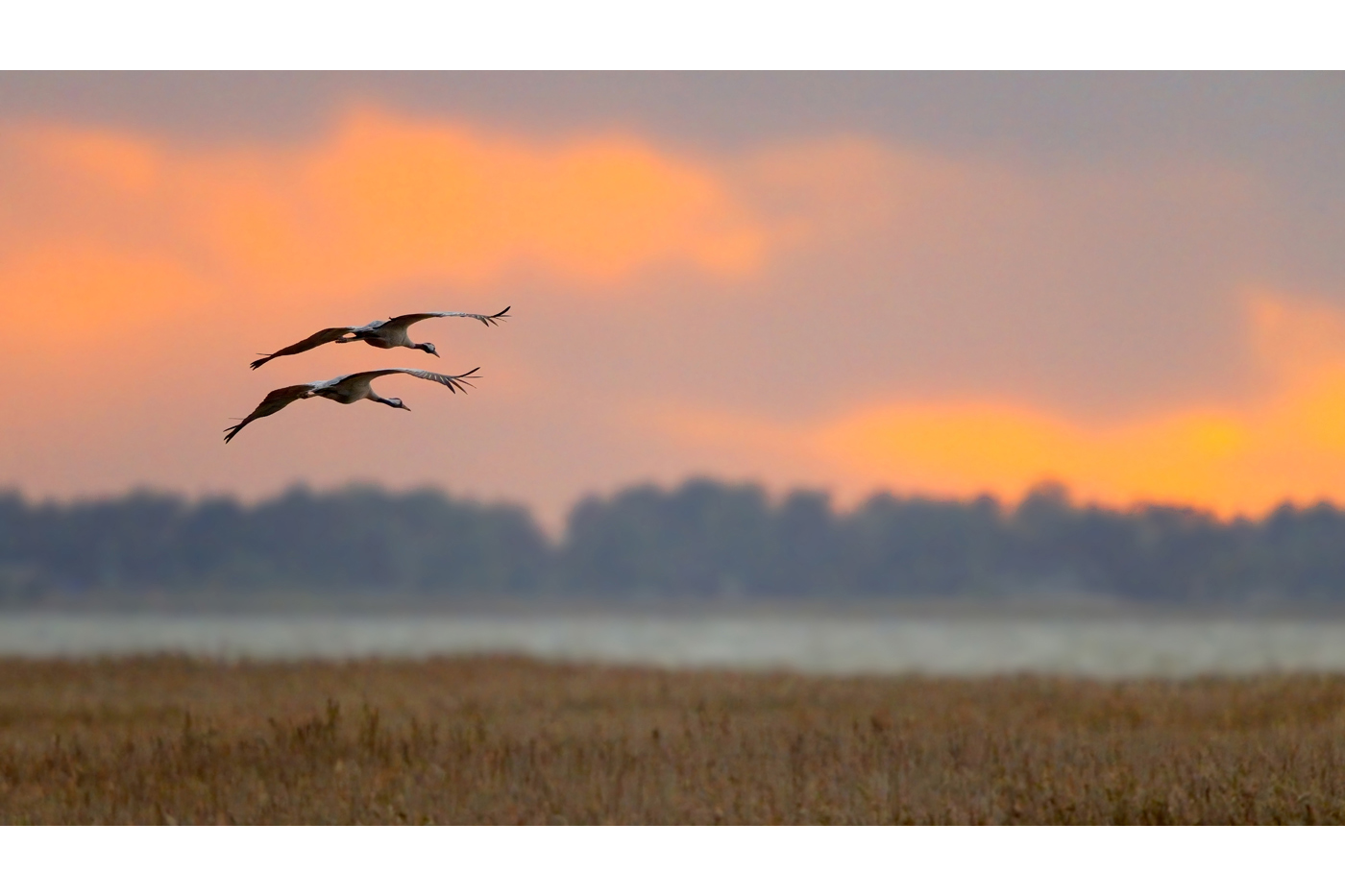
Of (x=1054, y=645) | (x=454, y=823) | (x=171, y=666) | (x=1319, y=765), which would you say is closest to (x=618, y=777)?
(x=454, y=823)

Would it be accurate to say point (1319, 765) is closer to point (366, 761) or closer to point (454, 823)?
point (454, 823)

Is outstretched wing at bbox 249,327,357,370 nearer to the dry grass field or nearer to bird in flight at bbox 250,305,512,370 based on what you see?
bird in flight at bbox 250,305,512,370

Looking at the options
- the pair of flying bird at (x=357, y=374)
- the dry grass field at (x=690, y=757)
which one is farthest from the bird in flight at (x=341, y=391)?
the dry grass field at (x=690, y=757)

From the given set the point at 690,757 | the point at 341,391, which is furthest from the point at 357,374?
the point at 690,757

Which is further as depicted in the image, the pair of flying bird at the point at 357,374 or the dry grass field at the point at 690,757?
the dry grass field at the point at 690,757

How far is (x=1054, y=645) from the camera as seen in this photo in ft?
159

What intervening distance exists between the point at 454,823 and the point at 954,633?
1905 inches

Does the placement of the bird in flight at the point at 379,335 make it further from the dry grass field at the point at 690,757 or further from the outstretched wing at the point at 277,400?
the dry grass field at the point at 690,757

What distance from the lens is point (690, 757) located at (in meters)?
12.5

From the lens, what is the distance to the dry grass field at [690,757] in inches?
411

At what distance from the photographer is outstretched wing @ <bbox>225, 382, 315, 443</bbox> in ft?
17.4

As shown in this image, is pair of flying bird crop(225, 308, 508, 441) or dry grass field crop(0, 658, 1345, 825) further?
Answer: dry grass field crop(0, 658, 1345, 825)

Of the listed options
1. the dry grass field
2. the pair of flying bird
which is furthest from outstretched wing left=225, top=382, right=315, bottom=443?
the dry grass field

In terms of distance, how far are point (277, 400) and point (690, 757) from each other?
788 centimetres
